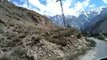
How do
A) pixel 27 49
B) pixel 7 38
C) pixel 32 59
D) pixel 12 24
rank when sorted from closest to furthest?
pixel 32 59 < pixel 27 49 < pixel 7 38 < pixel 12 24

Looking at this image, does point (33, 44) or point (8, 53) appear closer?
point (8, 53)

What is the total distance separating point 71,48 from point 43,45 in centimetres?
980

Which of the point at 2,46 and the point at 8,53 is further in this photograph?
the point at 2,46

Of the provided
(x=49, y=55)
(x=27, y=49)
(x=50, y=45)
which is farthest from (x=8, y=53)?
(x=50, y=45)

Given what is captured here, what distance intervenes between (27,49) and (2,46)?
18.5 feet

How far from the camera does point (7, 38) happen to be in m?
52.5

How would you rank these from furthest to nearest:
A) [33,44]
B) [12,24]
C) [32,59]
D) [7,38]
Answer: [12,24]
[7,38]
[33,44]
[32,59]

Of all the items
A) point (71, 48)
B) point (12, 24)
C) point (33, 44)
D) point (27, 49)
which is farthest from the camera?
point (12, 24)

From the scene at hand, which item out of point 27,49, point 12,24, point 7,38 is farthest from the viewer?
point 12,24

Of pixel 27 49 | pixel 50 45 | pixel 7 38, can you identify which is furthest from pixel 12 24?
pixel 27 49

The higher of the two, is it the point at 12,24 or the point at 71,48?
the point at 12,24

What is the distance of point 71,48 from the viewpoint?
57.1 meters

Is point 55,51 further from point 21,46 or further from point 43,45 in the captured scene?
point 21,46

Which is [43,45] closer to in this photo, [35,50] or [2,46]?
[35,50]
